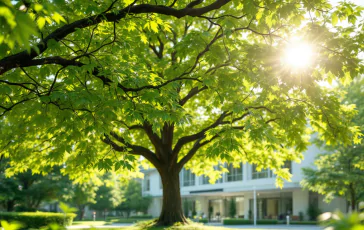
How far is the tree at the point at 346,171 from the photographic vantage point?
2602 centimetres

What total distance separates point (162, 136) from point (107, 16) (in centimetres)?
944

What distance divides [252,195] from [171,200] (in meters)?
36.6

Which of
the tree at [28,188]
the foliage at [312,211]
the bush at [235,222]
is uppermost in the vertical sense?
the tree at [28,188]

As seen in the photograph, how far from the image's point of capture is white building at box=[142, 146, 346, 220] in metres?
41.8

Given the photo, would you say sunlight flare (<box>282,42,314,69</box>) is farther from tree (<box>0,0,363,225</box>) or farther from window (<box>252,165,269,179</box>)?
window (<box>252,165,269,179</box>)

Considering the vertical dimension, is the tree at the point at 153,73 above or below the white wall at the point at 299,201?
above

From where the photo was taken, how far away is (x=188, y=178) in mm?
63375

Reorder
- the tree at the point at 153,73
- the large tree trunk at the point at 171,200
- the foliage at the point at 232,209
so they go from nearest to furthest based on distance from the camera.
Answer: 1. the tree at the point at 153,73
2. the large tree trunk at the point at 171,200
3. the foliage at the point at 232,209

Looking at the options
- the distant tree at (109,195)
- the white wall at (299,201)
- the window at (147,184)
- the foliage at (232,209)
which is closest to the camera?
the white wall at (299,201)

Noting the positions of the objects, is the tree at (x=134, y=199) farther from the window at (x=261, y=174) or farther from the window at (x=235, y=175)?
the window at (x=261, y=174)

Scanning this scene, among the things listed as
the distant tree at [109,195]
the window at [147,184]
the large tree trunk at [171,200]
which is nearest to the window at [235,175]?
the distant tree at [109,195]

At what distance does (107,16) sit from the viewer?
8.21 meters

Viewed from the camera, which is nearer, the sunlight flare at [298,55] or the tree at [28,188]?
the sunlight flare at [298,55]

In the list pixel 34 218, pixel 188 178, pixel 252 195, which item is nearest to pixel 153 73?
Result: pixel 34 218
